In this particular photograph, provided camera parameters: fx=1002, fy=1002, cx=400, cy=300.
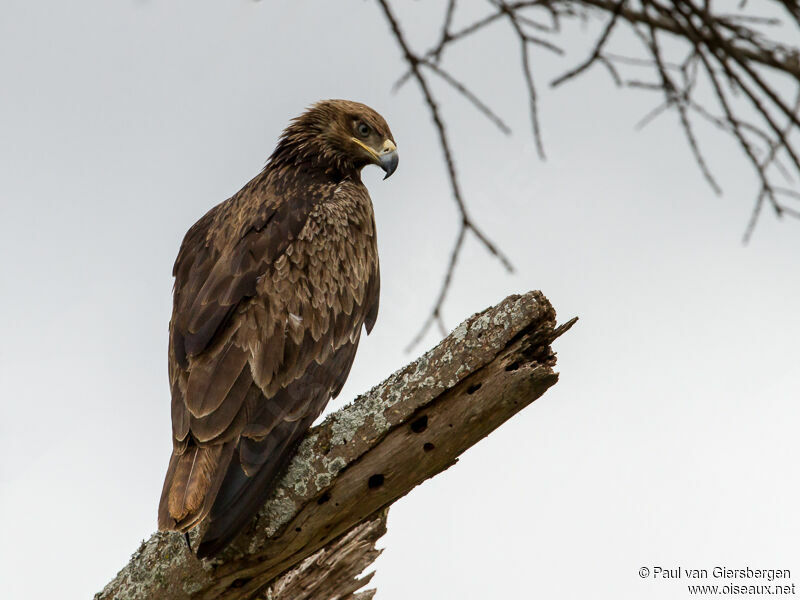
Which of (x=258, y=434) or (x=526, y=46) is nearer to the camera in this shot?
(x=526, y=46)

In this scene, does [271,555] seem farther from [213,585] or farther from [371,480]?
[371,480]

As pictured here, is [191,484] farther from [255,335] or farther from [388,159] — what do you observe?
[388,159]

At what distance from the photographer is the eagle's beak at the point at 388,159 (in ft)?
20.8

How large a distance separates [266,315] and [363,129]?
1954mm

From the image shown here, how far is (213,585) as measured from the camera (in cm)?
443

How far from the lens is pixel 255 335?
194 inches

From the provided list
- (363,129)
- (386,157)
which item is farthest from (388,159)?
(363,129)

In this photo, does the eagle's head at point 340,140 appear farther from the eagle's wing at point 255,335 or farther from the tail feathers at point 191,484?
the tail feathers at point 191,484

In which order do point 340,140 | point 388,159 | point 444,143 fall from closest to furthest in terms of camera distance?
point 444,143
point 388,159
point 340,140

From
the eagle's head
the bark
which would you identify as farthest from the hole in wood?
the eagle's head

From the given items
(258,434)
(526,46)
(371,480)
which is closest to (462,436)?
(371,480)

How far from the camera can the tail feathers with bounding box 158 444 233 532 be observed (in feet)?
13.8

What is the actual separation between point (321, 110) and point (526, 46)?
13.0ft

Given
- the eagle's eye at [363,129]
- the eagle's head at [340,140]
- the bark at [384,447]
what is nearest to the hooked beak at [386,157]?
the eagle's head at [340,140]
